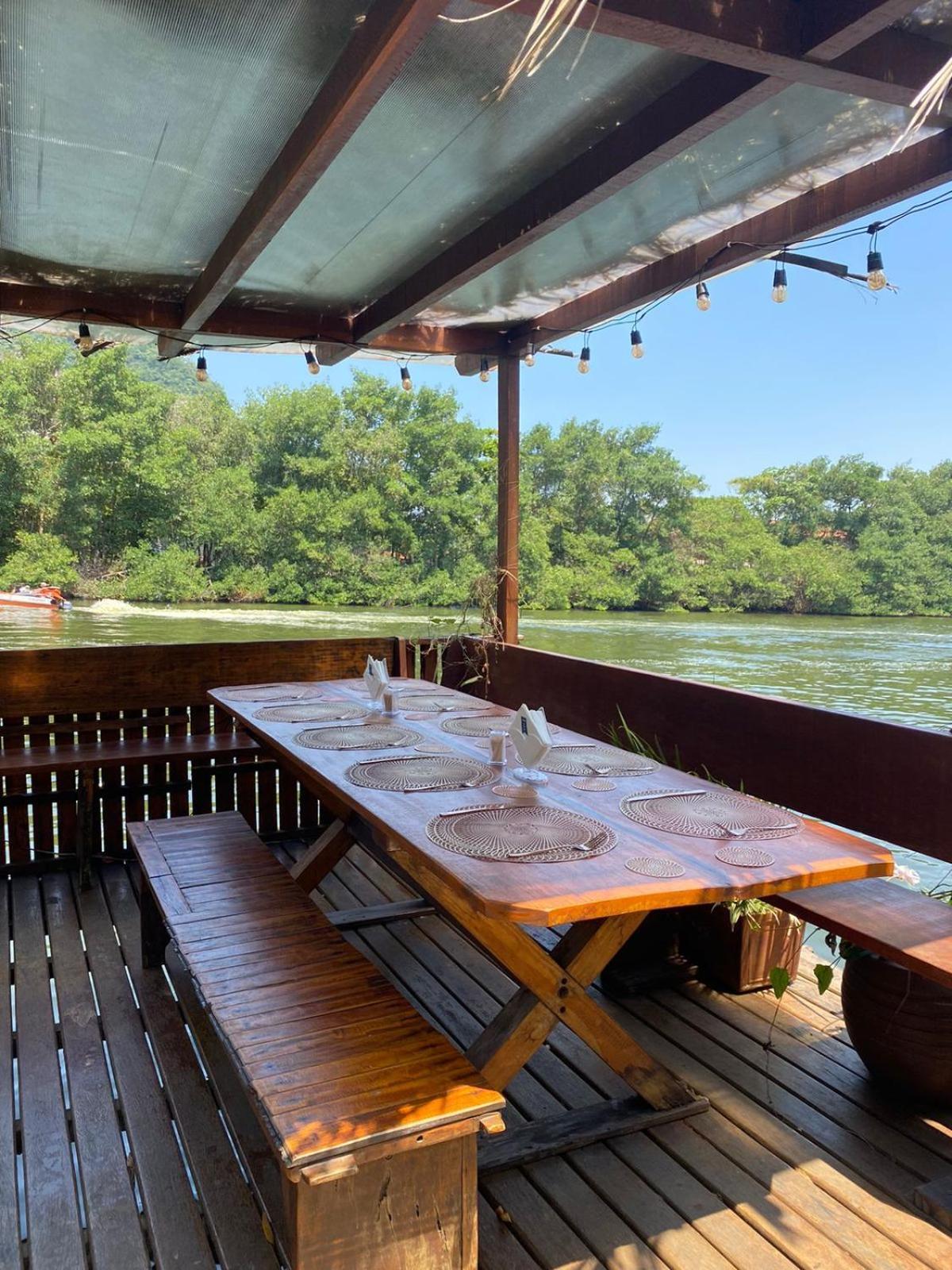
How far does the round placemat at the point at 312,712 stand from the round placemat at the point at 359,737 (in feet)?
0.42

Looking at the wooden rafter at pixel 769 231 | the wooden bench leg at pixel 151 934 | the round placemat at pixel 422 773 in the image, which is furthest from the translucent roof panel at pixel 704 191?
the wooden bench leg at pixel 151 934

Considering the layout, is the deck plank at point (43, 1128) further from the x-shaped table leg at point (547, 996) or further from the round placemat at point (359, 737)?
the round placemat at point (359, 737)

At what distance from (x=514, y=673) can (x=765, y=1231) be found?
2.96 meters

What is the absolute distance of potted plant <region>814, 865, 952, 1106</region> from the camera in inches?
76.0

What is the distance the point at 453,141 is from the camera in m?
2.61

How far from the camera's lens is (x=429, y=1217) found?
142 centimetres

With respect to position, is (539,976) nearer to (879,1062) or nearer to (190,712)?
(879,1062)

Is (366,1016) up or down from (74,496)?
down

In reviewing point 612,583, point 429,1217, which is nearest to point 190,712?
point 429,1217

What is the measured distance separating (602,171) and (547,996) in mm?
2226

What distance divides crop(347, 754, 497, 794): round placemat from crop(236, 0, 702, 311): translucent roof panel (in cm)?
158

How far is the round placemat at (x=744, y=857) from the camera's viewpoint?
1.60 metres

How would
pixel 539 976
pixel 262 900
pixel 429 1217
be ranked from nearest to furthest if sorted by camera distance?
pixel 429 1217 < pixel 539 976 < pixel 262 900

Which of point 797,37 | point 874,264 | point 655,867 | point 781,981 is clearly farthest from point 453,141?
point 781,981
